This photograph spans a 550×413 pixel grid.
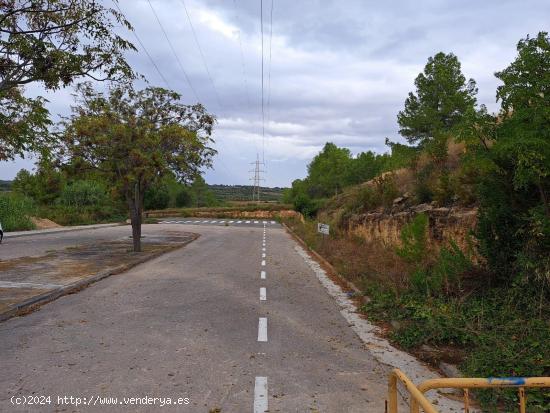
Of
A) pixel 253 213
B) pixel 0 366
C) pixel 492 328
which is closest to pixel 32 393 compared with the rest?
pixel 0 366

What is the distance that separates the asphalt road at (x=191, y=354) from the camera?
4734 millimetres

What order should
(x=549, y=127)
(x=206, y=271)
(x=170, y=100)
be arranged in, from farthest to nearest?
(x=170, y=100), (x=206, y=271), (x=549, y=127)

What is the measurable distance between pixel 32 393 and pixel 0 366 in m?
1.14

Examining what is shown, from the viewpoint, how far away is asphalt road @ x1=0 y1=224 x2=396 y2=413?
473 cm

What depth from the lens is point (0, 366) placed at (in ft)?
18.3

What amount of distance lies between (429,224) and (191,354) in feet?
32.5

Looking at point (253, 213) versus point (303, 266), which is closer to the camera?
point (303, 266)

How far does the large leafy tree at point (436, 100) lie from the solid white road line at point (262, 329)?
103ft

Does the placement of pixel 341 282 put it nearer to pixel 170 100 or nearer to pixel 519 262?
pixel 519 262

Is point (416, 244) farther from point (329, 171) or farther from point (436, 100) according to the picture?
point (329, 171)

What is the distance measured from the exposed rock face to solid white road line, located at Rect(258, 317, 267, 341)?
13.7 ft

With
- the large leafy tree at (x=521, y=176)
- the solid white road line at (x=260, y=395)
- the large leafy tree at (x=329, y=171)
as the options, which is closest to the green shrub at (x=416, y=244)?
the large leafy tree at (x=521, y=176)

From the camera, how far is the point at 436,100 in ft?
130

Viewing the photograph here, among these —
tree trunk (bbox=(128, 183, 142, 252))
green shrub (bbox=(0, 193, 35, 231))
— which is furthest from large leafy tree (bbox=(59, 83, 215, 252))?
green shrub (bbox=(0, 193, 35, 231))
